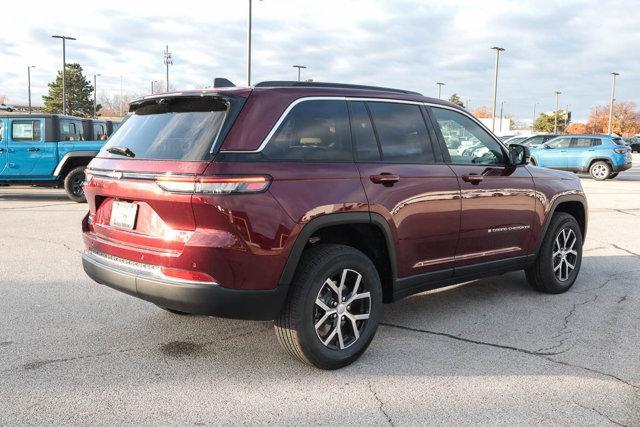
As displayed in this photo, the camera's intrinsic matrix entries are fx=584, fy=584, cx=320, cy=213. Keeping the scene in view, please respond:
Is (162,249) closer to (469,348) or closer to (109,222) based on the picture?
(109,222)

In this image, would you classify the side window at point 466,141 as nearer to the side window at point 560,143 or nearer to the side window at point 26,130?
the side window at point 26,130

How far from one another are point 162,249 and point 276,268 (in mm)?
673

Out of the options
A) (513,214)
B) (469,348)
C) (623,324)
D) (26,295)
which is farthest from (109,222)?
(623,324)

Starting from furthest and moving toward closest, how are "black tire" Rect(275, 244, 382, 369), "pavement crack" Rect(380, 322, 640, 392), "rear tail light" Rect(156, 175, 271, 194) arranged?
"pavement crack" Rect(380, 322, 640, 392)
"black tire" Rect(275, 244, 382, 369)
"rear tail light" Rect(156, 175, 271, 194)

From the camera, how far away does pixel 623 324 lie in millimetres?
4668

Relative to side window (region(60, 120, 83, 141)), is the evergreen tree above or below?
above

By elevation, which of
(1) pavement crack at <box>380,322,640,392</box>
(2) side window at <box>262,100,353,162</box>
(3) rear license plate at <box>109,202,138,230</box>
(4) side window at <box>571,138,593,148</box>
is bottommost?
(1) pavement crack at <box>380,322,640,392</box>

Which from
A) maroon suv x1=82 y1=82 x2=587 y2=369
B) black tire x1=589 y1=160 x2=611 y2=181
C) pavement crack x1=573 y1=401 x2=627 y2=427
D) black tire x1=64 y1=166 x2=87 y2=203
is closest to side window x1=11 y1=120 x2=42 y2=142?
black tire x1=64 y1=166 x2=87 y2=203

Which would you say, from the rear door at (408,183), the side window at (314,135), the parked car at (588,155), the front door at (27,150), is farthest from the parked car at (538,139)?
the side window at (314,135)

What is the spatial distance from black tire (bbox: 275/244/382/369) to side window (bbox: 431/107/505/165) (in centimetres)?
136

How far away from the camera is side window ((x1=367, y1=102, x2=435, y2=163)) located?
4090mm

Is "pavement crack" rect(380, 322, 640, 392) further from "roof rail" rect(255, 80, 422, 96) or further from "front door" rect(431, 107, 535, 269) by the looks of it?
"roof rail" rect(255, 80, 422, 96)

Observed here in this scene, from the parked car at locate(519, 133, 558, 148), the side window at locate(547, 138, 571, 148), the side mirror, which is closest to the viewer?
the side mirror

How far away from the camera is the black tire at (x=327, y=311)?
3494mm
